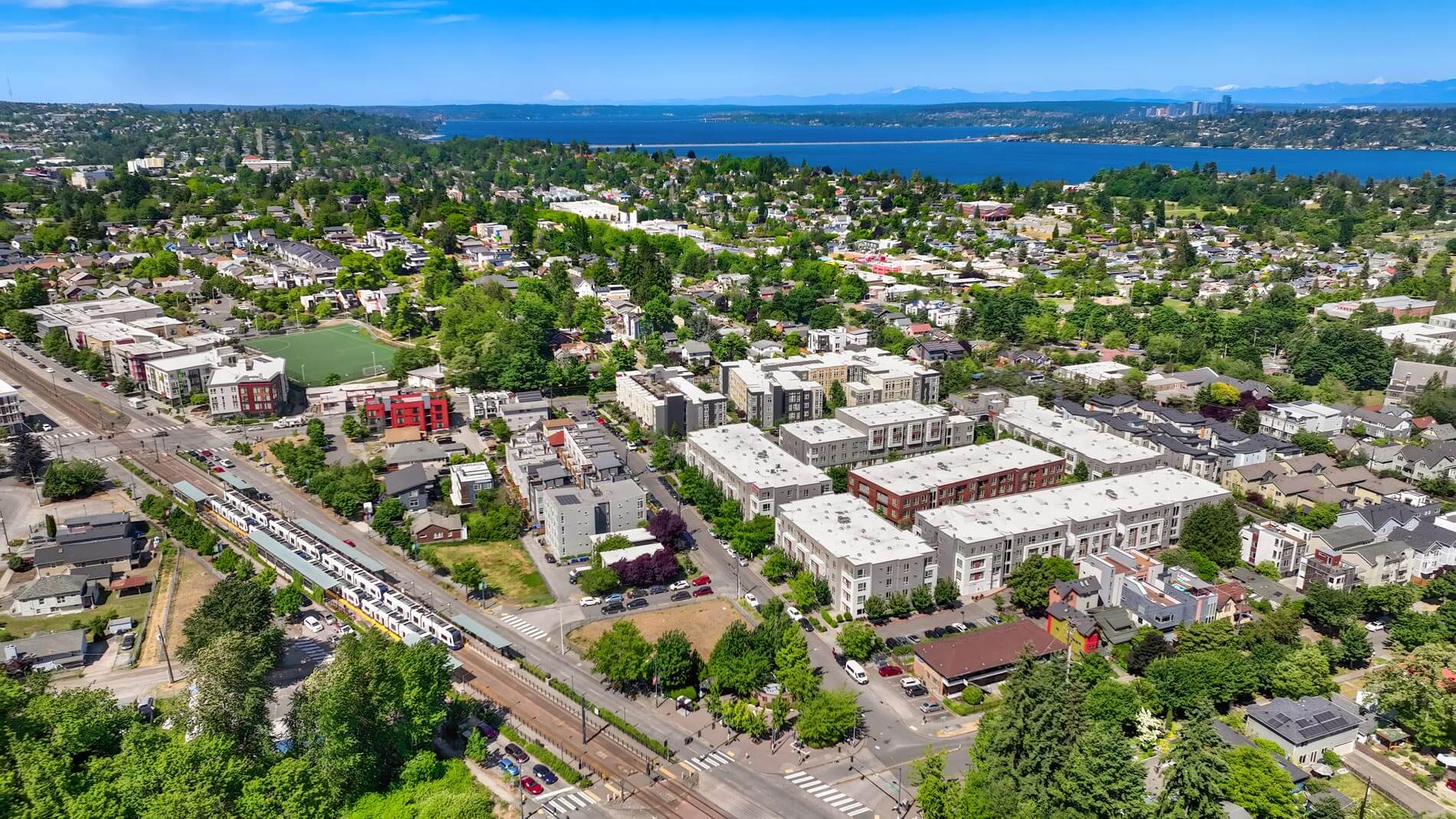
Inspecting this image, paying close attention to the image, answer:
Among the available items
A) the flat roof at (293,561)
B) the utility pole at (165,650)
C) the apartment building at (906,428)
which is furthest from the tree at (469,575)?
the apartment building at (906,428)

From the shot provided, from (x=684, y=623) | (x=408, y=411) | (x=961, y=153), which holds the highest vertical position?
(x=961, y=153)

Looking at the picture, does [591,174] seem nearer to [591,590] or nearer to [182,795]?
[591,590]

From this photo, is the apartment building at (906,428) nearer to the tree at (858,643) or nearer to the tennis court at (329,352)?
the tree at (858,643)

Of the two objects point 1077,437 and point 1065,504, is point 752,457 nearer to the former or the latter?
point 1065,504

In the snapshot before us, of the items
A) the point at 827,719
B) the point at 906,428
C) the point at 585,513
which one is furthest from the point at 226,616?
the point at 906,428

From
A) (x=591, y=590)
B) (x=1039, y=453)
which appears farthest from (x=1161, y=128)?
(x=591, y=590)
